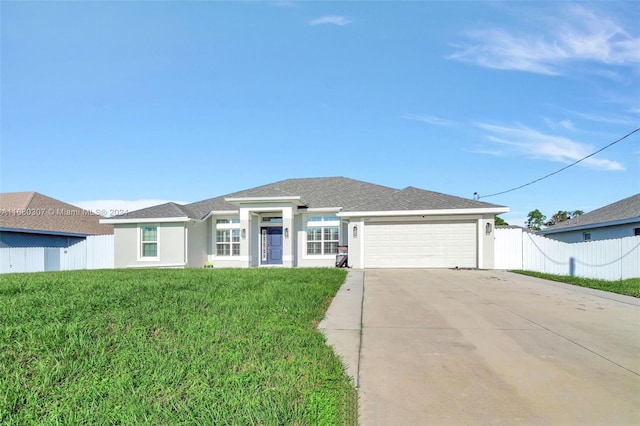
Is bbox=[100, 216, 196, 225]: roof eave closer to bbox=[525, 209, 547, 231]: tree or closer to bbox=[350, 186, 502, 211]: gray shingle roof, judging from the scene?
bbox=[350, 186, 502, 211]: gray shingle roof

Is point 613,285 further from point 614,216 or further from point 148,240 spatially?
point 148,240

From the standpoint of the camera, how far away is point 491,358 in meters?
4.78

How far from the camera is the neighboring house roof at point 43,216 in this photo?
2267 centimetres

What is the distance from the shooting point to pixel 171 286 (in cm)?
828

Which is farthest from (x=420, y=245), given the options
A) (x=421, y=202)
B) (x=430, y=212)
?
(x=421, y=202)

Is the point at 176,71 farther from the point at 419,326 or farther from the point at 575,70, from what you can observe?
the point at 575,70

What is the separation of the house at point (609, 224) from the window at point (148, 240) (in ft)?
73.5

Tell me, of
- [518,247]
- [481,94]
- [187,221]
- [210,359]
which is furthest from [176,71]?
[518,247]

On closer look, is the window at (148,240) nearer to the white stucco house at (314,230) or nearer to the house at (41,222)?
the white stucco house at (314,230)

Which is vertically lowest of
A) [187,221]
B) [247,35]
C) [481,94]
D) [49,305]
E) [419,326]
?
[419,326]

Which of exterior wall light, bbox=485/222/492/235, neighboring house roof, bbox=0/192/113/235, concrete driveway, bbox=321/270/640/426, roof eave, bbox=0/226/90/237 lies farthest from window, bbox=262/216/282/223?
roof eave, bbox=0/226/90/237

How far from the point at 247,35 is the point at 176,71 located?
3.24m

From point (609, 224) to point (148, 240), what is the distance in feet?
75.4

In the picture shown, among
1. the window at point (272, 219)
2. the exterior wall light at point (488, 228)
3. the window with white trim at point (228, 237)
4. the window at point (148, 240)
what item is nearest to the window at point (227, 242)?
the window with white trim at point (228, 237)
